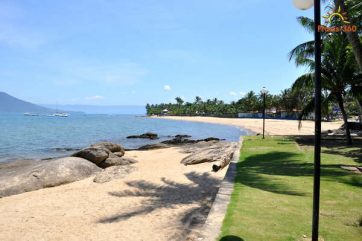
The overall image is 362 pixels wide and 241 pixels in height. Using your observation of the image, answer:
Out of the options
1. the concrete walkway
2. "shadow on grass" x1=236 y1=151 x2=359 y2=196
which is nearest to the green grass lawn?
"shadow on grass" x1=236 y1=151 x2=359 y2=196

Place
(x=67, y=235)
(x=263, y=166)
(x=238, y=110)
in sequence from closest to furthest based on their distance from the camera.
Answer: (x=67, y=235) < (x=263, y=166) < (x=238, y=110)

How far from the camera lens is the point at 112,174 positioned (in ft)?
47.4

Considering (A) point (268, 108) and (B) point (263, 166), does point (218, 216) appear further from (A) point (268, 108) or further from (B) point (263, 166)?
(A) point (268, 108)

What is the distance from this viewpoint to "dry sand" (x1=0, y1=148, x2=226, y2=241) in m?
7.56

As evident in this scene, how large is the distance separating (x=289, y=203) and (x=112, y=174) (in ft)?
27.4

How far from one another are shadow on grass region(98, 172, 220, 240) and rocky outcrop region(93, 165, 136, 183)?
1.36 m

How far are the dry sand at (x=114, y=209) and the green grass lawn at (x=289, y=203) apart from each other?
123cm

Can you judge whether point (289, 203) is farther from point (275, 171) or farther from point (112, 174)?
point (112, 174)

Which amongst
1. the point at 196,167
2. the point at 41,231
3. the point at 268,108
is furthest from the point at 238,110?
the point at 41,231

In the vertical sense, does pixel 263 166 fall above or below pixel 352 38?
below

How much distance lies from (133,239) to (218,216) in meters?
1.72

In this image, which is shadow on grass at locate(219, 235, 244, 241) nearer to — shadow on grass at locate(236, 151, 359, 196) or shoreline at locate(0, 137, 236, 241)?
shoreline at locate(0, 137, 236, 241)

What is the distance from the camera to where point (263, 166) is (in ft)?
43.4
